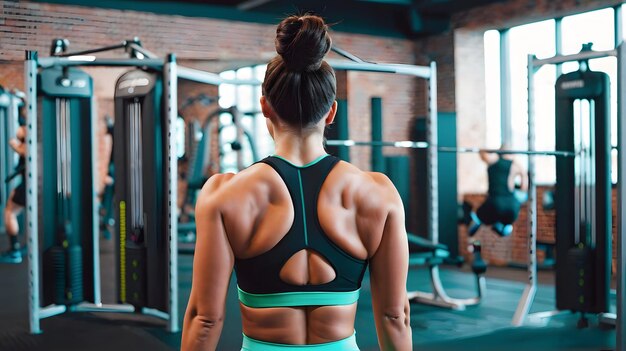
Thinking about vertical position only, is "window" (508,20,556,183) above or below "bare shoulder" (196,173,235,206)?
above

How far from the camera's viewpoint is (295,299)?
111 cm

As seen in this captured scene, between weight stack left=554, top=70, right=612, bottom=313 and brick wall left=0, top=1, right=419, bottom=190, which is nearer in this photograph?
brick wall left=0, top=1, right=419, bottom=190

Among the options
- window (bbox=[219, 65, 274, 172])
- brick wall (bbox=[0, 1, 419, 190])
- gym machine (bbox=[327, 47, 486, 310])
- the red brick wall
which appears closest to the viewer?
brick wall (bbox=[0, 1, 419, 190])

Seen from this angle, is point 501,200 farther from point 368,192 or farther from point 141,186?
point 368,192

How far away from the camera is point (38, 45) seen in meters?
3.64

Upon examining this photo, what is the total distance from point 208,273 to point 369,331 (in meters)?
2.84

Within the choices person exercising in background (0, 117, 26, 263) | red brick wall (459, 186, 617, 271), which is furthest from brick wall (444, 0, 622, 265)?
person exercising in background (0, 117, 26, 263)

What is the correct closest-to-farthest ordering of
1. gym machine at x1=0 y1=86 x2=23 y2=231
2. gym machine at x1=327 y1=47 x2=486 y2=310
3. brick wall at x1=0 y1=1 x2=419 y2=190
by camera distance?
brick wall at x1=0 y1=1 x2=419 y2=190 → gym machine at x1=327 y1=47 x2=486 y2=310 → gym machine at x1=0 y1=86 x2=23 y2=231

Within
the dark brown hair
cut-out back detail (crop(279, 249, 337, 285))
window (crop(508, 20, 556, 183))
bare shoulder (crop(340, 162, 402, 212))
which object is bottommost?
cut-out back detail (crop(279, 249, 337, 285))

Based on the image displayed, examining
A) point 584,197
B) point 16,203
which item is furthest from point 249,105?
point 584,197

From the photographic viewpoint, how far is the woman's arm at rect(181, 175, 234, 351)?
105 centimetres

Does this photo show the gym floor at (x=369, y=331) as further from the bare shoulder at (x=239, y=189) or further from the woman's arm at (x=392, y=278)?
the bare shoulder at (x=239, y=189)

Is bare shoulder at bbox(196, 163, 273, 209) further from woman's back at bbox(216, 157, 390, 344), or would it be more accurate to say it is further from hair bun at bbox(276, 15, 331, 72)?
hair bun at bbox(276, 15, 331, 72)

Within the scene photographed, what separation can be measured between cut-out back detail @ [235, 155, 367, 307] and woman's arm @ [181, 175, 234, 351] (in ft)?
0.13
